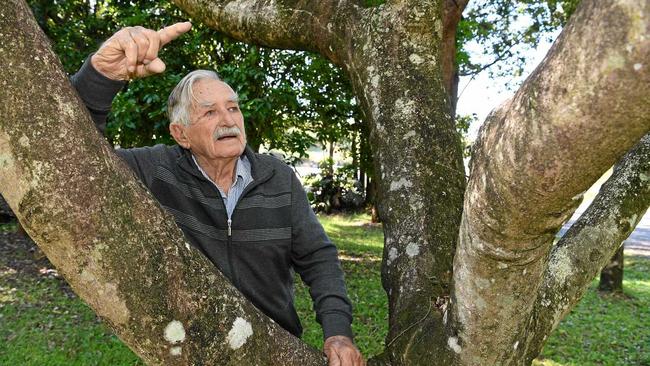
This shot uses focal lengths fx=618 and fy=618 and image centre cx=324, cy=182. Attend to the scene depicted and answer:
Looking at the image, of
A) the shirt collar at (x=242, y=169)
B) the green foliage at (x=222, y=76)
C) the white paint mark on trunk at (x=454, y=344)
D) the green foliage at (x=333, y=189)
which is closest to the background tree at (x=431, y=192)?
the white paint mark on trunk at (x=454, y=344)

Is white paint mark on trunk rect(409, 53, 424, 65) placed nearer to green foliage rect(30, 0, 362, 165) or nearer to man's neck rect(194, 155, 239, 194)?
man's neck rect(194, 155, 239, 194)

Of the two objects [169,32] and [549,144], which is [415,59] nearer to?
[169,32]

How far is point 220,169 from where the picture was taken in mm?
2861

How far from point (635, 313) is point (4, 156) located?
10.0 m

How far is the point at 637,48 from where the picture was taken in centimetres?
106

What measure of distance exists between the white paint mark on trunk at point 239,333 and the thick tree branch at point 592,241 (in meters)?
0.93

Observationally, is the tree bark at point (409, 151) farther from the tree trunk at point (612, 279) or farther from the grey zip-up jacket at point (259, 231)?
the tree trunk at point (612, 279)

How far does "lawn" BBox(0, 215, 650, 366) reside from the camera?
6324mm

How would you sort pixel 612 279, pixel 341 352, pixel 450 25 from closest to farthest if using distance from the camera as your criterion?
pixel 341 352 < pixel 450 25 < pixel 612 279

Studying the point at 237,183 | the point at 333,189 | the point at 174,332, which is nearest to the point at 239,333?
the point at 174,332

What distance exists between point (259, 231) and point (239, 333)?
3.04ft

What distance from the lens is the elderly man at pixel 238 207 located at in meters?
2.72

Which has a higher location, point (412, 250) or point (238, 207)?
point (238, 207)

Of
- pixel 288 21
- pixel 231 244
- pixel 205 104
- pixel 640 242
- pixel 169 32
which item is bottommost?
pixel 640 242
